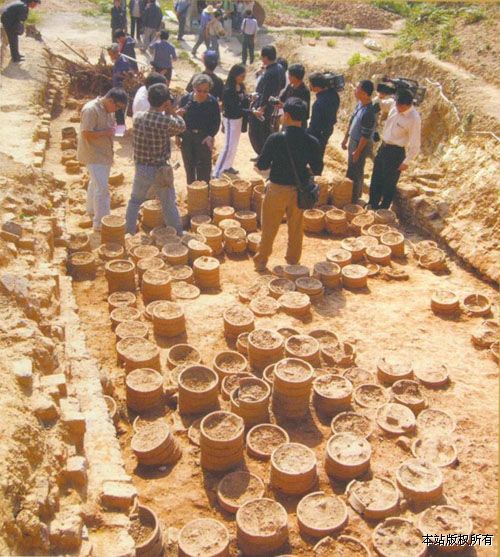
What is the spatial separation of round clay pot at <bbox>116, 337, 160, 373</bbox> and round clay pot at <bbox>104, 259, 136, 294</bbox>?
117cm

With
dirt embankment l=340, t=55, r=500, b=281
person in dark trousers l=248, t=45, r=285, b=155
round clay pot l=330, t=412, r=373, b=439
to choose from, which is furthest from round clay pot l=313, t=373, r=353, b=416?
person in dark trousers l=248, t=45, r=285, b=155

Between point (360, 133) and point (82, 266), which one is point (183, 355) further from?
point (360, 133)

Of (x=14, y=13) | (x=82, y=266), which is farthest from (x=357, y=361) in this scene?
(x=14, y=13)

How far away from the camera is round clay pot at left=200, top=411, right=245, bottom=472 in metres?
4.18

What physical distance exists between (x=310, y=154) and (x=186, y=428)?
10.5 feet

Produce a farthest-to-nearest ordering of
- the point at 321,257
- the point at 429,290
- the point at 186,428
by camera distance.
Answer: the point at 321,257 → the point at 429,290 → the point at 186,428

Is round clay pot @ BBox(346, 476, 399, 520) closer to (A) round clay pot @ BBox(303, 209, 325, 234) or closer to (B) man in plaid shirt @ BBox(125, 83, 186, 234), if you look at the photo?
(B) man in plaid shirt @ BBox(125, 83, 186, 234)

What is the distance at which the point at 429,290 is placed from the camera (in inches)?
265

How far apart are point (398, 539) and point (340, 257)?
385 cm

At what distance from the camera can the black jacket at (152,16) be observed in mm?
15789

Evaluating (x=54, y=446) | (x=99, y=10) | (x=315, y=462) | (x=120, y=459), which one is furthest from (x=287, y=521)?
(x=99, y=10)

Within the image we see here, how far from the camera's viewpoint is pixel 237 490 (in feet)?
13.3

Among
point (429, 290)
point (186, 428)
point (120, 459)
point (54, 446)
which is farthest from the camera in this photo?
point (429, 290)

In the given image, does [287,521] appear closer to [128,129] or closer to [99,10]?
[128,129]
